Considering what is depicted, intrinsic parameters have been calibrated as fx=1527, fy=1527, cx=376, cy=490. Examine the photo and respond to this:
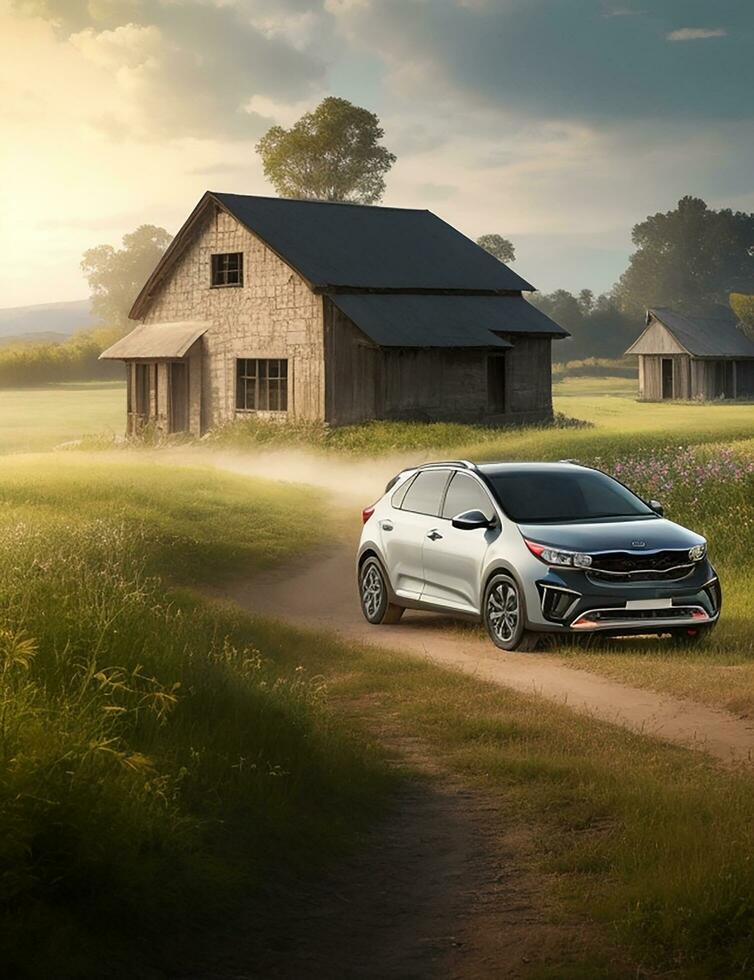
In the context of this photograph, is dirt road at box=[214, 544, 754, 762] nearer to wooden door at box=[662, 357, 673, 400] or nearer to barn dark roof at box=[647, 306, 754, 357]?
barn dark roof at box=[647, 306, 754, 357]

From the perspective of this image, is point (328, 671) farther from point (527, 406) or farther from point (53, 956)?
point (527, 406)

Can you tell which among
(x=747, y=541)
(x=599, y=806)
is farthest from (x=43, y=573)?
(x=747, y=541)

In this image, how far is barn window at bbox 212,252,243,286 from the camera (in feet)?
146

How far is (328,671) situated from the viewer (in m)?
13.9

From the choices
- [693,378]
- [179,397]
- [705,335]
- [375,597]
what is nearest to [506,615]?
[375,597]

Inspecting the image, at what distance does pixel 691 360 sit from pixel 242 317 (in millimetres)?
36338

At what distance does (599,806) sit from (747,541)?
12.0 metres

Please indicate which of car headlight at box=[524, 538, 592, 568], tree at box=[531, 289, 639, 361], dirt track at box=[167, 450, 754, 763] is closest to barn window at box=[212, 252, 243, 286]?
dirt track at box=[167, 450, 754, 763]

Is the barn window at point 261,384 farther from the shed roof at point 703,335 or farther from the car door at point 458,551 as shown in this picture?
the shed roof at point 703,335

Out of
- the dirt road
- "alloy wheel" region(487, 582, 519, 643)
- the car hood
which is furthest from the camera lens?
"alloy wheel" region(487, 582, 519, 643)

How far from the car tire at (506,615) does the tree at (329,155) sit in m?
63.1

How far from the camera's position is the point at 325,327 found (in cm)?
4153

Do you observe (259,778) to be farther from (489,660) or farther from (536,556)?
(536,556)

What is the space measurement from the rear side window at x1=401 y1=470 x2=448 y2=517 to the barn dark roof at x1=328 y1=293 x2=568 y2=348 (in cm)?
2319
